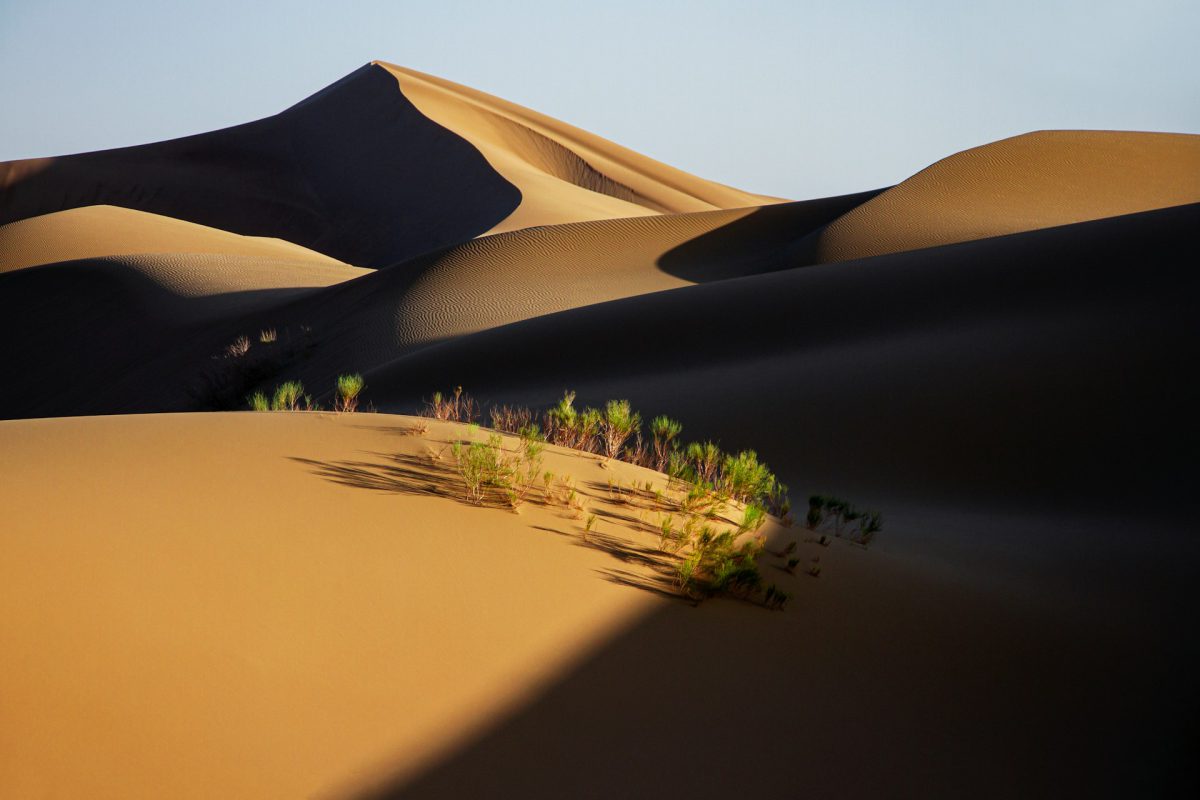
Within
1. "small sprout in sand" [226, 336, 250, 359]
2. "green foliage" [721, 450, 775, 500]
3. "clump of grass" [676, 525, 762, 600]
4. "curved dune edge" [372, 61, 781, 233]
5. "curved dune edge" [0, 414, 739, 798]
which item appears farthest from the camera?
"curved dune edge" [372, 61, 781, 233]

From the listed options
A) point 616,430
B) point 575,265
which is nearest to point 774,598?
point 616,430

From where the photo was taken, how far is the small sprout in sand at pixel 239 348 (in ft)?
65.2

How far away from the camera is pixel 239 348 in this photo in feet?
66.3

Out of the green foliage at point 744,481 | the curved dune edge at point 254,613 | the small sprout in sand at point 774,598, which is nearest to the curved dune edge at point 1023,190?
the green foliage at point 744,481

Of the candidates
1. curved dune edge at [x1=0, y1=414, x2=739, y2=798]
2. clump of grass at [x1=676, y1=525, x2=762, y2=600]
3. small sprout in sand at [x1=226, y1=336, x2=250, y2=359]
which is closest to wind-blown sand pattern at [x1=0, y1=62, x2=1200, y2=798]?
curved dune edge at [x1=0, y1=414, x2=739, y2=798]

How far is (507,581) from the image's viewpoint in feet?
13.2

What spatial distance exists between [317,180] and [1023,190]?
126 ft

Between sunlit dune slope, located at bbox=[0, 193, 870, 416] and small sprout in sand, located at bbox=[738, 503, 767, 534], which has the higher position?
sunlit dune slope, located at bbox=[0, 193, 870, 416]

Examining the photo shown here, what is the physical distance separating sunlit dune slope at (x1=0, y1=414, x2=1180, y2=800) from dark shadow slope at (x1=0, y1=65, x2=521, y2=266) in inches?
1663

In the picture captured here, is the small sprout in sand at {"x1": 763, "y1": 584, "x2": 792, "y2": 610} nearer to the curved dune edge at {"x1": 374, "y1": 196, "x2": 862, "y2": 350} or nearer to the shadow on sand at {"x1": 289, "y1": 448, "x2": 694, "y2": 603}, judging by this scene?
the shadow on sand at {"x1": 289, "y1": 448, "x2": 694, "y2": 603}

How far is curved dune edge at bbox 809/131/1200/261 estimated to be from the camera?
80.6 feet

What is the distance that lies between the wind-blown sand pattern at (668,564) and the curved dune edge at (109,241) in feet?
63.4

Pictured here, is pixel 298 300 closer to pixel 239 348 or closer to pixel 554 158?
pixel 239 348

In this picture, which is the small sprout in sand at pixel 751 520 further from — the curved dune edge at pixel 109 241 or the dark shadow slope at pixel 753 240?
the curved dune edge at pixel 109 241
